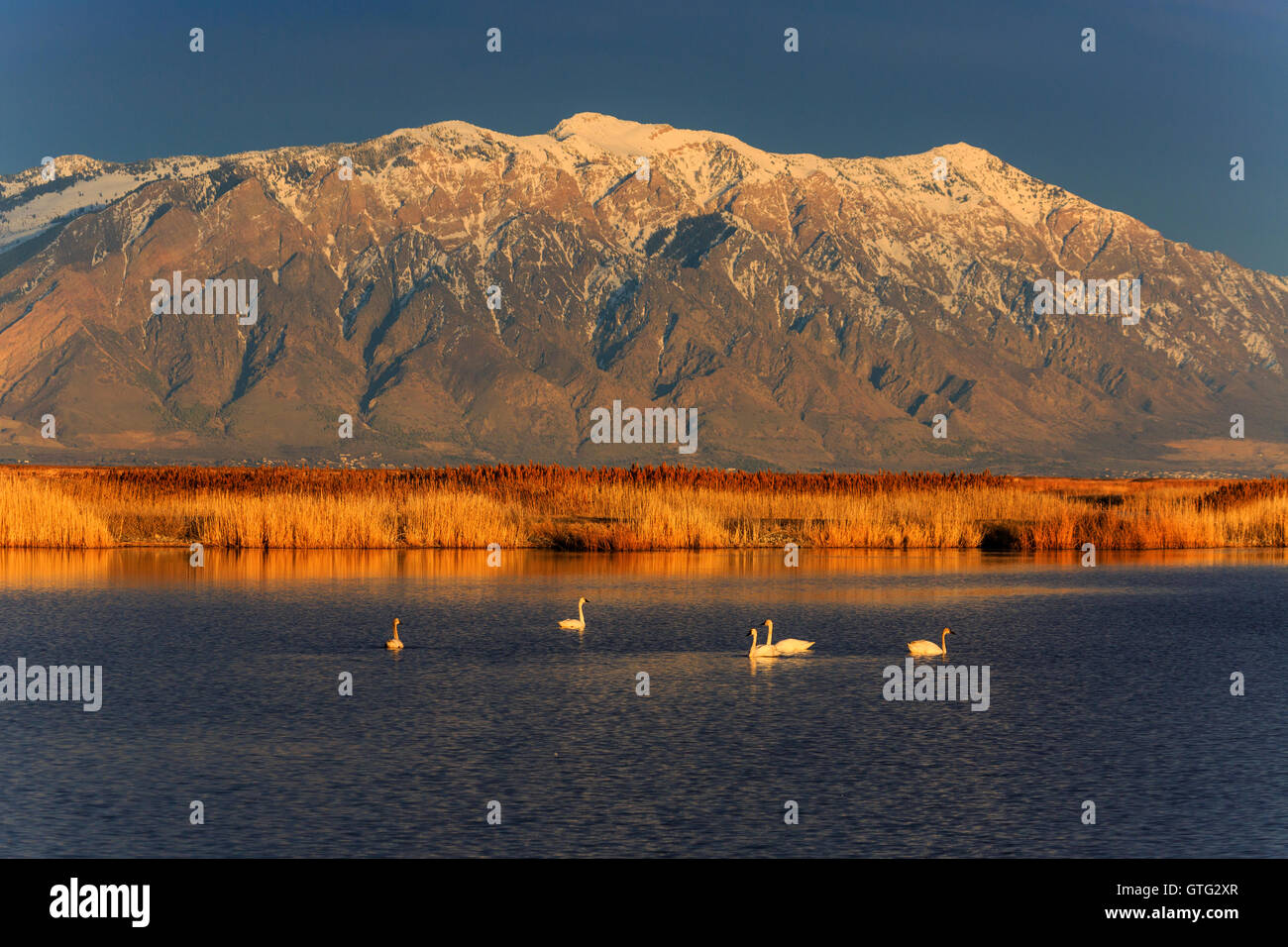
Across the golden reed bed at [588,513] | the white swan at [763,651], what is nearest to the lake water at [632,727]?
the white swan at [763,651]

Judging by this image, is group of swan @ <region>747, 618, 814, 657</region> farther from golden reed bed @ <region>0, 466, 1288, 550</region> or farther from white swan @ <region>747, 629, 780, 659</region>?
golden reed bed @ <region>0, 466, 1288, 550</region>

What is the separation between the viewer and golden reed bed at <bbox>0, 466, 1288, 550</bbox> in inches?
1869

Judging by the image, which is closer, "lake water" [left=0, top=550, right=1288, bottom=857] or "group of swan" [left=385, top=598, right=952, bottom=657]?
"lake water" [left=0, top=550, right=1288, bottom=857]

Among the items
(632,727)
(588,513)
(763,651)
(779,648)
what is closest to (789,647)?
(779,648)

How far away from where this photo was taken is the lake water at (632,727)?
1438 centimetres

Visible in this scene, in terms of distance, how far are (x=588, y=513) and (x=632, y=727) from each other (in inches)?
1244

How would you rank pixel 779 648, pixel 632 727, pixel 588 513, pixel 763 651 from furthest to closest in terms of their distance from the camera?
pixel 588 513, pixel 779 648, pixel 763 651, pixel 632 727

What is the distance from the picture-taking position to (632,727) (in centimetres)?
1902

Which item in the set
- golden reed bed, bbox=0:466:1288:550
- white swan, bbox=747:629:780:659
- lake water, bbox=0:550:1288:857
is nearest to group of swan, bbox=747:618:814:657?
white swan, bbox=747:629:780:659

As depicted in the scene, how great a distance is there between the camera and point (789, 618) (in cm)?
3025

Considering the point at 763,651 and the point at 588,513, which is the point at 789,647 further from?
the point at 588,513

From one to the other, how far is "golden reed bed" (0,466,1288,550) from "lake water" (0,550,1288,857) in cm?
1219
